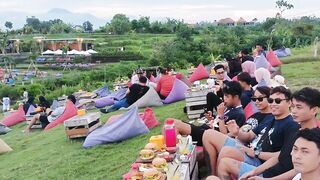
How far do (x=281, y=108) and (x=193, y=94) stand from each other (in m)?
3.65

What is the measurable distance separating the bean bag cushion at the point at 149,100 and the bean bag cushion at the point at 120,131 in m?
2.05

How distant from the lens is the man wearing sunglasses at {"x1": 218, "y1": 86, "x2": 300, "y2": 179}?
3.13m

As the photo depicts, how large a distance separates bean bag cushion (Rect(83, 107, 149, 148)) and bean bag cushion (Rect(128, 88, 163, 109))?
2.05 meters

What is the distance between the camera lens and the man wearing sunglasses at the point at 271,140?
313 cm

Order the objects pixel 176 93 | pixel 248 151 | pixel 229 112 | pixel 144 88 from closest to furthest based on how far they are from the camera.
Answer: pixel 248 151, pixel 229 112, pixel 144 88, pixel 176 93

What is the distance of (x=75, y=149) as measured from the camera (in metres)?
6.49

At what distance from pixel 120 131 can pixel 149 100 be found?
A: 2.25 m

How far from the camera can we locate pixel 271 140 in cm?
321

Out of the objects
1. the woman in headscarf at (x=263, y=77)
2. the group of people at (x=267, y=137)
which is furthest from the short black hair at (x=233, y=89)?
the woman in headscarf at (x=263, y=77)

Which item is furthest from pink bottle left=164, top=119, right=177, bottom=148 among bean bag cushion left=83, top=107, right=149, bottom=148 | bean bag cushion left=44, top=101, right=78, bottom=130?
bean bag cushion left=44, top=101, right=78, bottom=130

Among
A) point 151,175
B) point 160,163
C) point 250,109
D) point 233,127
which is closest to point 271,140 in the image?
point 233,127

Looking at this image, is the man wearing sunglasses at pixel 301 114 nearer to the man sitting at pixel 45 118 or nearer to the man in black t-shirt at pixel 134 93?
the man in black t-shirt at pixel 134 93

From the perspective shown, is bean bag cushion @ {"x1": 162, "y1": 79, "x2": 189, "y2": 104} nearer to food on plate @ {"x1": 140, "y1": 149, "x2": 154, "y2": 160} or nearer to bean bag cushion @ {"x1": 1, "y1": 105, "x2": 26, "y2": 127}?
bean bag cushion @ {"x1": 1, "y1": 105, "x2": 26, "y2": 127}

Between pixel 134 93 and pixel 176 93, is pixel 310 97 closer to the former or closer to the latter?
pixel 176 93
